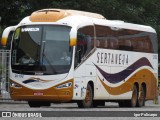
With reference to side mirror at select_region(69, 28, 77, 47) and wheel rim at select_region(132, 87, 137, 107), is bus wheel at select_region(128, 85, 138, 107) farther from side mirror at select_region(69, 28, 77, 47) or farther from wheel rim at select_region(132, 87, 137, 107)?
side mirror at select_region(69, 28, 77, 47)

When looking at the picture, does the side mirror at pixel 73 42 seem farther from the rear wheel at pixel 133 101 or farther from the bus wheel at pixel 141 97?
the bus wheel at pixel 141 97

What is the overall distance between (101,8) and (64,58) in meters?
18.6

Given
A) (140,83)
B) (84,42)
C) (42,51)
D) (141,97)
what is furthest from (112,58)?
(42,51)

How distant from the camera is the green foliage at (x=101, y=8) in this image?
45750 mm

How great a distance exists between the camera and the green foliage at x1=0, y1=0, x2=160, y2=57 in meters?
45.8

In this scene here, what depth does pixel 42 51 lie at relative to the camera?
2817cm

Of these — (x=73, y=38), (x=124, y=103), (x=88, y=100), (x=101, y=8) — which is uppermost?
(x=101, y=8)

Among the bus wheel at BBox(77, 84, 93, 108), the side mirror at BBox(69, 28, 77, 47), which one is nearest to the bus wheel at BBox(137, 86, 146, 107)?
the bus wheel at BBox(77, 84, 93, 108)

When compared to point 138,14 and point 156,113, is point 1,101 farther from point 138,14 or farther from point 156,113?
point 156,113

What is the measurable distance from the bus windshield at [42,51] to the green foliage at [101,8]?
632 inches

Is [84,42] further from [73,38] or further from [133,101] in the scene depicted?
[133,101]

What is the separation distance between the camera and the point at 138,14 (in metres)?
47.8

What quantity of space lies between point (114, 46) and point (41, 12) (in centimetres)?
366

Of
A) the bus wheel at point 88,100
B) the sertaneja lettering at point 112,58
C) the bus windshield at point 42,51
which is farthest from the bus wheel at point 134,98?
the bus windshield at point 42,51
